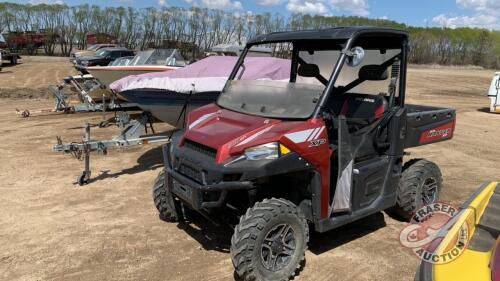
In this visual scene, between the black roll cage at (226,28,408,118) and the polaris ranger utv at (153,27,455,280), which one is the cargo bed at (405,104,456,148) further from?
the black roll cage at (226,28,408,118)

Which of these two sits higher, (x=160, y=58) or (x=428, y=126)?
(x=160, y=58)

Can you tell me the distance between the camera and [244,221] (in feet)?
11.7

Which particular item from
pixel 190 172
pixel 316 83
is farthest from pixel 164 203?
pixel 316 83

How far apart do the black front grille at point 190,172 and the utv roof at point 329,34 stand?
5.35 ft

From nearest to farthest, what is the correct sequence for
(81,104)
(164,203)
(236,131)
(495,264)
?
(495,264) → (236,131) → (164,203) → (81,104)

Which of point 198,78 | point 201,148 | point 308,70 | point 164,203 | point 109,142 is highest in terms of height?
point 308,70

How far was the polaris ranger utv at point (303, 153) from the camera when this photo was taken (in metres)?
3.62

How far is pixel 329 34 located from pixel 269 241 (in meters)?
1.91

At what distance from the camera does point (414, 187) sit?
191 inches

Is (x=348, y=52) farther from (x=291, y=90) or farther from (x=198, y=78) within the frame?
(x=198, y=78)

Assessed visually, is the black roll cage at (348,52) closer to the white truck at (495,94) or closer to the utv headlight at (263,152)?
the utv headlight at (263,152)

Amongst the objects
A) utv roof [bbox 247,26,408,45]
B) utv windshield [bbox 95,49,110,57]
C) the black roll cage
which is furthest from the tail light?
utv windshield [bbox 95,49,110,57]

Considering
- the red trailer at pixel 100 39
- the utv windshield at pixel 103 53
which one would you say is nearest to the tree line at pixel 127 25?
the red trailer at pixel 100 39

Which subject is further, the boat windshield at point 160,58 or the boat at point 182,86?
the boat windshield at point 160,58
